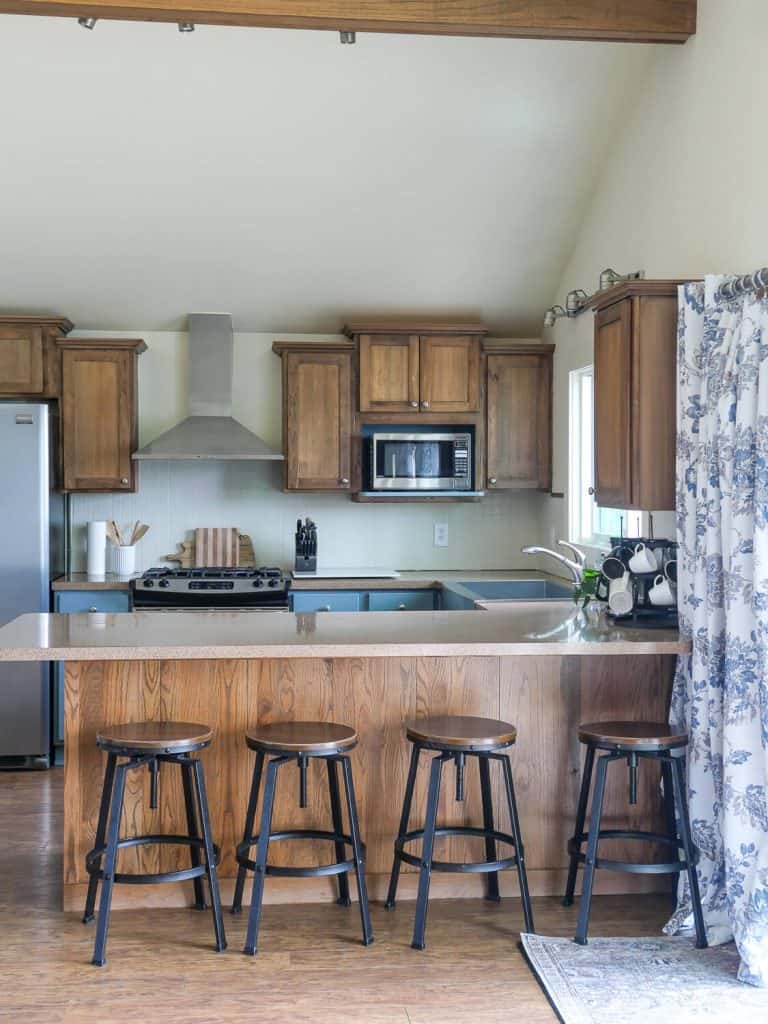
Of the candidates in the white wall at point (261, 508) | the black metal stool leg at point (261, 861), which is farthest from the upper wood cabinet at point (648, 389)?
the white wall at point (261, 508)

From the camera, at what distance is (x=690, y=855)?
3.26 metres

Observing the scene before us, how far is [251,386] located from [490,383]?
1.33 metres

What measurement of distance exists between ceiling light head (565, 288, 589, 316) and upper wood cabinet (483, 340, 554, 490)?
1.53ft

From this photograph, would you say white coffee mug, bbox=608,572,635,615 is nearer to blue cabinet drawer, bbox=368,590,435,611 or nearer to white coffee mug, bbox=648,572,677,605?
white coffee mug, bbox=648,572,677,605

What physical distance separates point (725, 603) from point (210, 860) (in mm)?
1701

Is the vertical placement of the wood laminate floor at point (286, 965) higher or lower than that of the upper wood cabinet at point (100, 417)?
lower

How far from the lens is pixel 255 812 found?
3465 mm

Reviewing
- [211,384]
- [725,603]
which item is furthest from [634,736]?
[211,384]

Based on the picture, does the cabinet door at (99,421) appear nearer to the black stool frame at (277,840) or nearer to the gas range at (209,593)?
the gas range at (209,593)

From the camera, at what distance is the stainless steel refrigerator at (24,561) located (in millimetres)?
5312

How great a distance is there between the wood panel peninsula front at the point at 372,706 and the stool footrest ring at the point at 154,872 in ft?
0.30

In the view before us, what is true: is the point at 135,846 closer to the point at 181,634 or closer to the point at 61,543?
the point at 181,634

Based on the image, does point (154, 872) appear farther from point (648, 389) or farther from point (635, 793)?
point (648, 389)

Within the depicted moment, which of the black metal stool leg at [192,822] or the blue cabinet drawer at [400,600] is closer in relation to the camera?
the black metal stool leg at [192,822]
